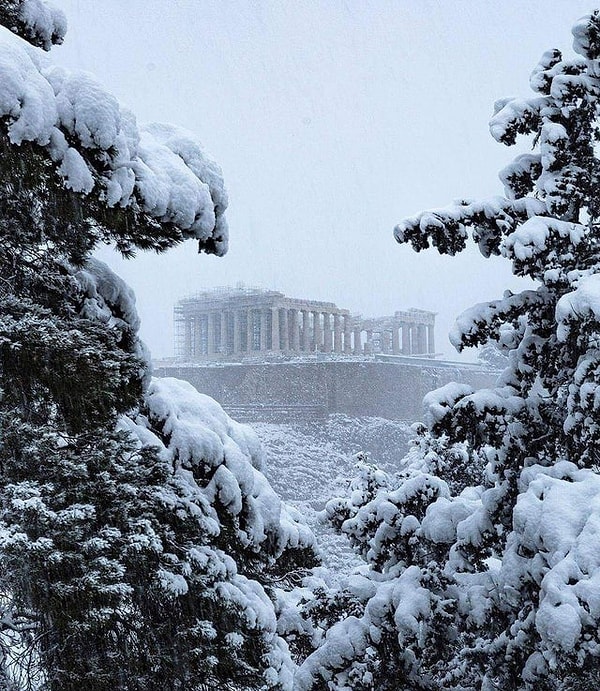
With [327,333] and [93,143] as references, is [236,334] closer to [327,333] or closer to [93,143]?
[327,333]

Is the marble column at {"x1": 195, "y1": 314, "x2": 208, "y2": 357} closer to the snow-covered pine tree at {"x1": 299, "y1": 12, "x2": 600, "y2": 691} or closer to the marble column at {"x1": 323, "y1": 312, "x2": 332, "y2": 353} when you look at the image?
the marble column at {"x1": 323, "y1": 312, "x2": 332, "y2": 353}

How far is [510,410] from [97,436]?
2.62 meters

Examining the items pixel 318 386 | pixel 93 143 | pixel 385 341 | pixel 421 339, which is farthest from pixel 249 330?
pixel 93 143

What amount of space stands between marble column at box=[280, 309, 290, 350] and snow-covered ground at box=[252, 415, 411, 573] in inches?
622

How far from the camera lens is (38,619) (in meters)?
3.83

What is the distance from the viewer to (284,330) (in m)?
61.8

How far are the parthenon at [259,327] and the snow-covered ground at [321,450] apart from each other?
585 inches

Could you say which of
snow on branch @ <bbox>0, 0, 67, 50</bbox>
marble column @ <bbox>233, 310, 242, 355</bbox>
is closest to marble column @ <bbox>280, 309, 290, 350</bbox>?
marble column @ <bbox>233, 310, 242, 355</bbox>

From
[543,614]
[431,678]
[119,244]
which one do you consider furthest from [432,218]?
[431,678]

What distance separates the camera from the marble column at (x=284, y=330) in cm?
6094

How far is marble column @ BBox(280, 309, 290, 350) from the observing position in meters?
60.9

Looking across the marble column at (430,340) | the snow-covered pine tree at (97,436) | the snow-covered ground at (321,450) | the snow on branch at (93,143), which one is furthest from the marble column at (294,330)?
the snow on branch at (93,143)

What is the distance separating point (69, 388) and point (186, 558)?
1.29m

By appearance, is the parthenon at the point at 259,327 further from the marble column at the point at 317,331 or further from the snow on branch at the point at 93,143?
the snow on branch at the point at 93,143
